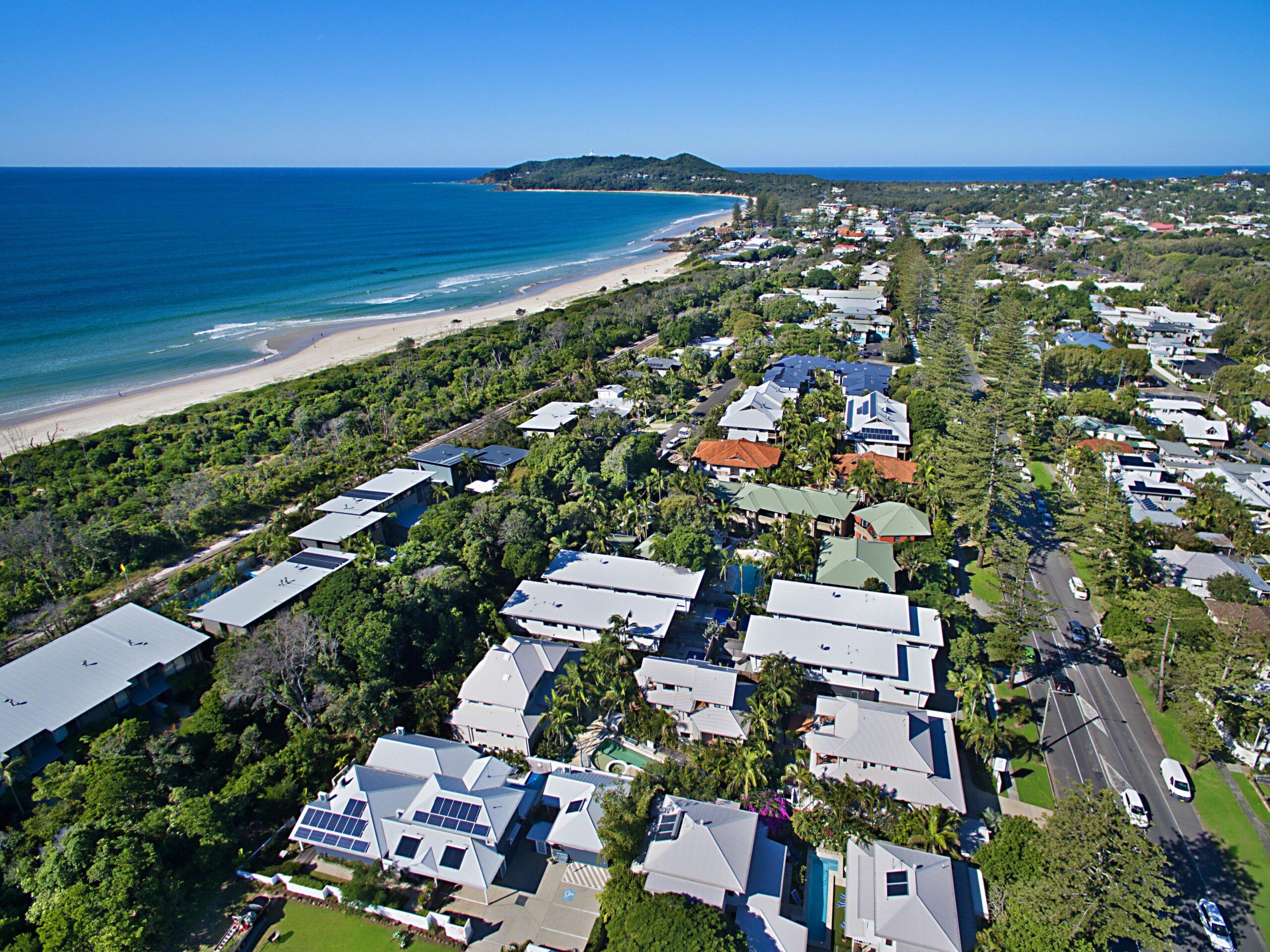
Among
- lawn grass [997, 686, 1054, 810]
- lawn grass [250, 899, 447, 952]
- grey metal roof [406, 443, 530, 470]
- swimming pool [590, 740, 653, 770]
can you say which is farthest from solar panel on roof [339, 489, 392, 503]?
Answer: lawn grass [997, 686, 1054, 810]

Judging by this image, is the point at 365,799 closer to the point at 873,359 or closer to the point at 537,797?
the point at 537,797

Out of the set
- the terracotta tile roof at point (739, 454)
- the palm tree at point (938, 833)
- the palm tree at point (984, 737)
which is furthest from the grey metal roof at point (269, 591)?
the palm tree at point (984, 737)

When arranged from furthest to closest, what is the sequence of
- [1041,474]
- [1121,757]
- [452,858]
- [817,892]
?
[1041,474], [1121,757], [452,858], [817,892]

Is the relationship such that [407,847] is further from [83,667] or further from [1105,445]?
[1105,445]

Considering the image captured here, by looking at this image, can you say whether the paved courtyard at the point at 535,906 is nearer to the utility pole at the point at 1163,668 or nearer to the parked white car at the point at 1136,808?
the parked white car at the point at 1136,808

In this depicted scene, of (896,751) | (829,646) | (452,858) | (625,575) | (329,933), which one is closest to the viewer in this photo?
(329,933)

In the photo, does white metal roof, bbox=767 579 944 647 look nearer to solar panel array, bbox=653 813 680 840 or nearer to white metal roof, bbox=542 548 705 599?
white metal roof, bbox=542 548 705 599

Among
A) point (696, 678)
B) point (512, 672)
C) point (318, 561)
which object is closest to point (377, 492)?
point (318, 561)
